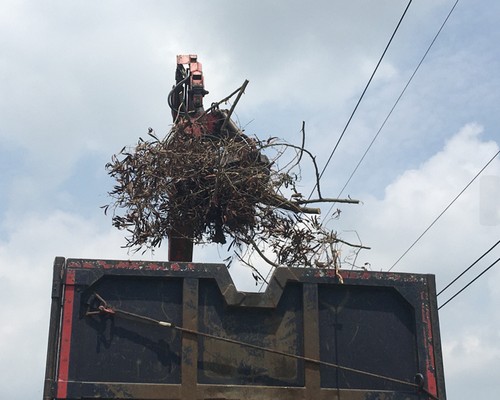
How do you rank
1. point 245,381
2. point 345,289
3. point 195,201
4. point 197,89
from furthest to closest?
point 197,89
point 195,201
point 345,289
point 245,381

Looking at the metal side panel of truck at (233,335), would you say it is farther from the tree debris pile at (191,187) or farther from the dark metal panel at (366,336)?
A: the tree debris pile at (191,187)

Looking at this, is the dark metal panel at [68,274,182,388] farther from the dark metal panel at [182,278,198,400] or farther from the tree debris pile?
the tree debris pile

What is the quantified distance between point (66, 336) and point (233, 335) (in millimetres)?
932

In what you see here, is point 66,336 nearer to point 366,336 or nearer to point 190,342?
point 190,342

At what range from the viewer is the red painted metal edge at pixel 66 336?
4031 mm

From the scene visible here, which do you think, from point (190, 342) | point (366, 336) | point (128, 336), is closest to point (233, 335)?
point (190, 342)

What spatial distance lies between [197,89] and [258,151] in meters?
1.20

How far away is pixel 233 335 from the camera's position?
4.29 metres

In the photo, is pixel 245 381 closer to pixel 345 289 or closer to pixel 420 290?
pixel 345 289

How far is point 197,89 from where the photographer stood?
6.84 metres

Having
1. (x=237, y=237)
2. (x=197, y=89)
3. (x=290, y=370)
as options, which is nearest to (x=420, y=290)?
(x=290, y=370)

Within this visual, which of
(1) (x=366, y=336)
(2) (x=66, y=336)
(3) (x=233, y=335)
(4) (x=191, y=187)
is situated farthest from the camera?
(4) (x=191, y=187)

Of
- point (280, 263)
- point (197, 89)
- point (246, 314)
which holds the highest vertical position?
point (197, 89)

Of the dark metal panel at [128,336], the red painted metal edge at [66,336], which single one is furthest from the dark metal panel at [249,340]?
the red painted metal edge at [66,336]
